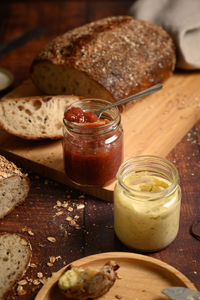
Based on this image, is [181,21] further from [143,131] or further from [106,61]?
[143,131]

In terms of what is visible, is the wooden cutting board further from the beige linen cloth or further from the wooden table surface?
the beige linen cloth

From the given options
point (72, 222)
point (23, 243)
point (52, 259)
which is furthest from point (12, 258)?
point (72, 222)

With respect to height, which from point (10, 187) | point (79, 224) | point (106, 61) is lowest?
point (79, 224)

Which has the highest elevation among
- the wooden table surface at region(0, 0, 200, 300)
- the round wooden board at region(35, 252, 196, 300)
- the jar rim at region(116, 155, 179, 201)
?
the jar rim at region(116, 155, 179, 201)

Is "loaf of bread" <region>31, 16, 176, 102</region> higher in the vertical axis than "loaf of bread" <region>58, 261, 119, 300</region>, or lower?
higher

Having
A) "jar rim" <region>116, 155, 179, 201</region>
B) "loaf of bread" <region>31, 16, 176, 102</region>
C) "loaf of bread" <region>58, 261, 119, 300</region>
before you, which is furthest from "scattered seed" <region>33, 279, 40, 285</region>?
"loaf of bread" <region>31, 16, 176, 102</region>

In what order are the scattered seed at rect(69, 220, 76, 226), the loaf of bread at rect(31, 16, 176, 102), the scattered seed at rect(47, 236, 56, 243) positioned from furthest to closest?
the loaf of bread at rect(31, 16, 176, 102)
the scattered seed at rect(69, 220, 76, 226)
the scattered seed at rect(47, 236, 56, 243)

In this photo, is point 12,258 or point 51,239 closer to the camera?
point 12,258

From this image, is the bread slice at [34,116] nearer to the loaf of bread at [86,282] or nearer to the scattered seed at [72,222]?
the scattered seed at [72,222]
